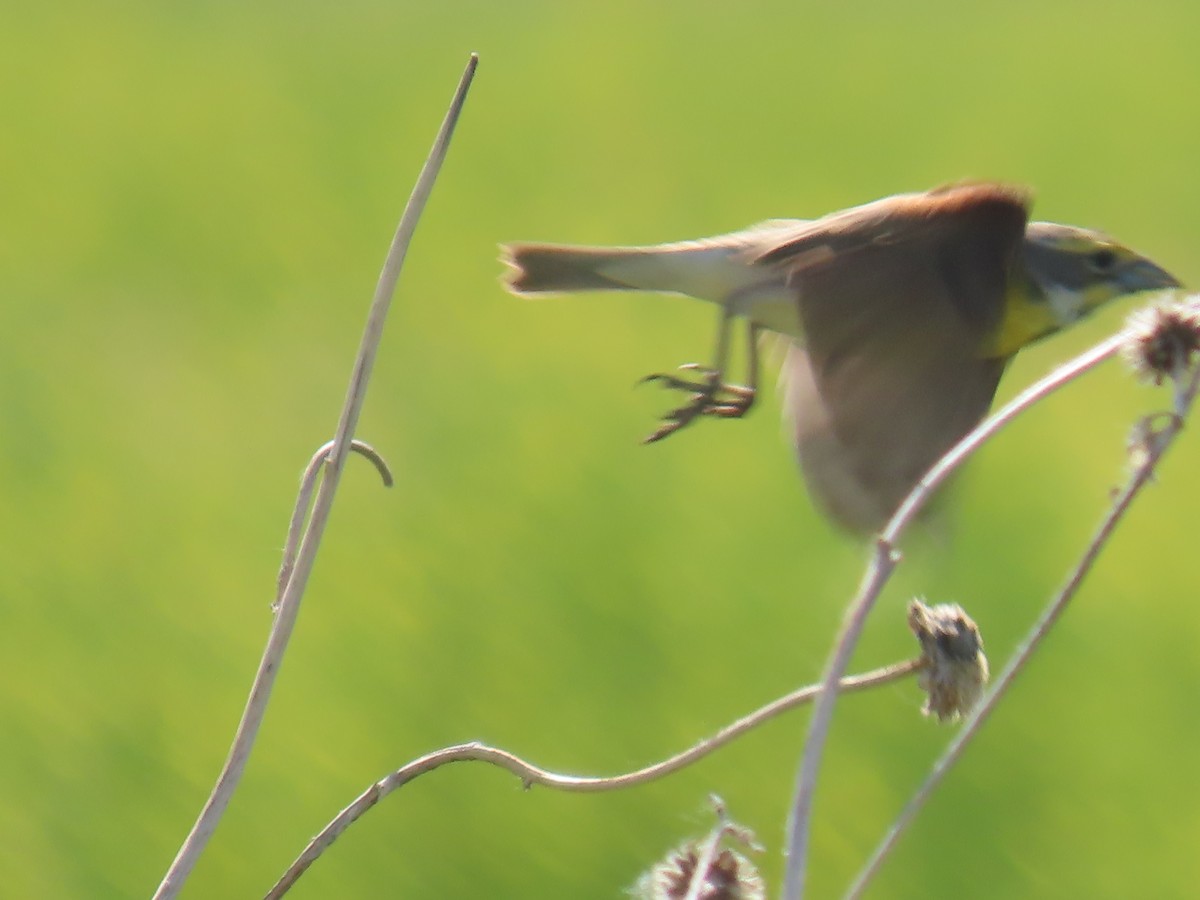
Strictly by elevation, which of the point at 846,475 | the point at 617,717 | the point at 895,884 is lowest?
the point at 895,884

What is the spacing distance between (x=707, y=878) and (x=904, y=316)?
39.1 inches

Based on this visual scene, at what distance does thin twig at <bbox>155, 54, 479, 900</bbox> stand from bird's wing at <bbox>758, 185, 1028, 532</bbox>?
743 mm

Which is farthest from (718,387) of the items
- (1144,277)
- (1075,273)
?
(1144,277)

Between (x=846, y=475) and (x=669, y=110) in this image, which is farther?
(x=669, y=110)

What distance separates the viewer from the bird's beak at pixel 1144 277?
90.1 inches

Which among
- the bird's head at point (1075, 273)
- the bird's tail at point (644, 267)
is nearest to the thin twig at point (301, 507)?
the bird's tail at point (644, 267)

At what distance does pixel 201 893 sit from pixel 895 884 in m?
1.04

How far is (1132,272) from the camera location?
2314mm

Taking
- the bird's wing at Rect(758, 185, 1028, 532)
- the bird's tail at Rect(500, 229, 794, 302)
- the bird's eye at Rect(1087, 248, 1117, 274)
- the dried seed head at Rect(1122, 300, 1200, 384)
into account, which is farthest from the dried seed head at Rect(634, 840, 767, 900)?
the bird's eye at Rect(1087, 248, 1117, 274)

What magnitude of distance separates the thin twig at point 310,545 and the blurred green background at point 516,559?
2.36 feet

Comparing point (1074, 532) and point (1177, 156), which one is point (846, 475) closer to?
point (1074, 532)

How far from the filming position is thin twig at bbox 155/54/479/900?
108cm

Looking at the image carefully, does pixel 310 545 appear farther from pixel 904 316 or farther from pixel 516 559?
pixel 516 559

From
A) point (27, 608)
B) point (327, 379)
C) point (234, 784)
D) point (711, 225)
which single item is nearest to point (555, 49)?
point (711, 225)
